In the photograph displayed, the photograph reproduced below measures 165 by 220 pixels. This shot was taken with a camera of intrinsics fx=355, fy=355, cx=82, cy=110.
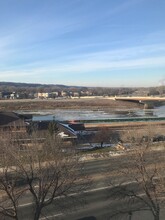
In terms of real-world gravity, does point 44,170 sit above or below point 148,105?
above

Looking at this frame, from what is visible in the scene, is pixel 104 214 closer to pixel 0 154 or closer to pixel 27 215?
pixel 27 215

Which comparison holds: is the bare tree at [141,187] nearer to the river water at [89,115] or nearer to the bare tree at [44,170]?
the bare tree at [44,170]

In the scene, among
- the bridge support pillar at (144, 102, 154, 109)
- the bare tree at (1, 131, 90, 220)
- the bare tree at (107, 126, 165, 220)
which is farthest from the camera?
the bridge support pillar at (144, 102, 154, 109)

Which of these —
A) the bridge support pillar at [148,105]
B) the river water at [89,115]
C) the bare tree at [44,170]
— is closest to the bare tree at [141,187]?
the bare tree at [44,170]

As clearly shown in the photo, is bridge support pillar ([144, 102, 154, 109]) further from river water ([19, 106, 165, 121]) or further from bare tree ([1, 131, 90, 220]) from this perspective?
bare tree ([1, 131, 90, 220])

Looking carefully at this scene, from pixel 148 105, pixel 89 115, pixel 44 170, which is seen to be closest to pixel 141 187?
pixel 44 170

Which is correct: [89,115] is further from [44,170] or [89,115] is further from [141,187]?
[44,170]

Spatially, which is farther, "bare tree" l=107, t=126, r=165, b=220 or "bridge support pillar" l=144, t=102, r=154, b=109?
"bridge support pillar" l=144, t=102, r=154, b=109

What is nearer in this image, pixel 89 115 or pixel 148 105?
pixel 89 115

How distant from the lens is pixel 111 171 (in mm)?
26656

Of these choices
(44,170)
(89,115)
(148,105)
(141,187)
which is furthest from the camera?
(148,105)

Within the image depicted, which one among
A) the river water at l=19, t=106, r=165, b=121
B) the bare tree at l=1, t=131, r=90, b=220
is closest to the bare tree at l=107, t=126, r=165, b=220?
the bare tree at l=1, t=131, r=90, b=220

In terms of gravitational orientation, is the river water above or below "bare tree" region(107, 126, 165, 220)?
below

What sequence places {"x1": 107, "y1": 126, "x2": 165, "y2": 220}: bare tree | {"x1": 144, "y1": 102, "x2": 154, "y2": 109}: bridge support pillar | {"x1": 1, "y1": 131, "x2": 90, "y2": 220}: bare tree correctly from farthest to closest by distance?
1. {"x1": 144, "y1": 102, "x2": 154, "y2": 109}: bridge support pillar
2. {"x1": 107, "y1": 126, "x2": 165, "y2": 220}: bare tree
3. {"x1": 1, "y1": 131, "x2": 90, "y2": 220}: bare tree
